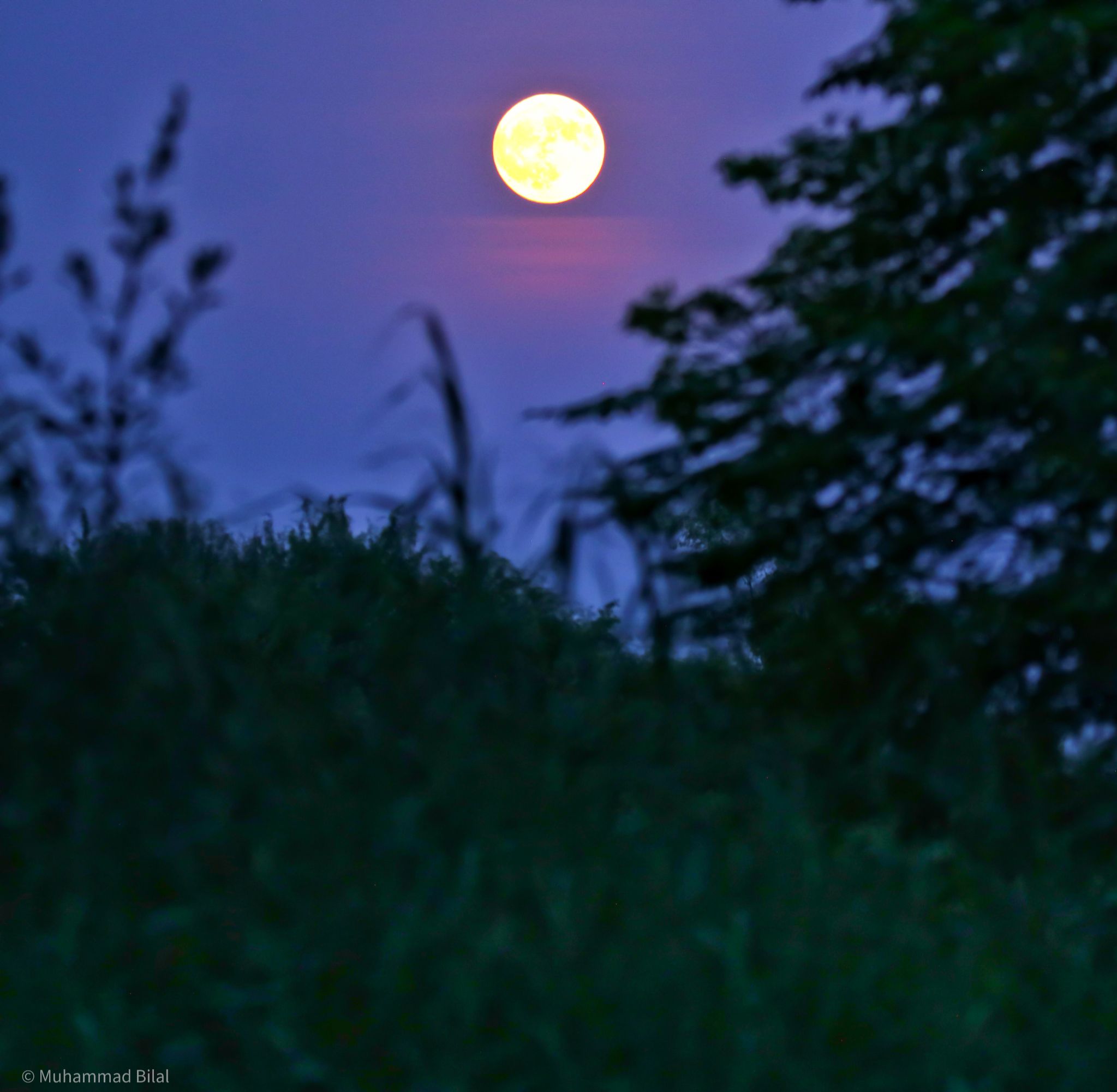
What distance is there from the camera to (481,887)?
4.55 m

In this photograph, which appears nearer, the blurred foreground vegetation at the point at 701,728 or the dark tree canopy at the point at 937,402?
the blurred foreground vegetation at the point at 701,728

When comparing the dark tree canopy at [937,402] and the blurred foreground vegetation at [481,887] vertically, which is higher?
the dark tree canopy at [937,402]

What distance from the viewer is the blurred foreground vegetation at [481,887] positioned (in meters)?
3.77

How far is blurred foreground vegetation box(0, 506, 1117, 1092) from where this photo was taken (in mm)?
3766

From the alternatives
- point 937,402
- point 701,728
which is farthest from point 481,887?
point 937,402

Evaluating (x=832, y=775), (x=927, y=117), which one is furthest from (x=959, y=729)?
(x=927, y=117)

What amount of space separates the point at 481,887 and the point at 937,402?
16.0 ft

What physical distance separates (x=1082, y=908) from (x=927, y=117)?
249 inches

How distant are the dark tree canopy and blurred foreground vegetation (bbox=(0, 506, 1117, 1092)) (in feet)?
4.61

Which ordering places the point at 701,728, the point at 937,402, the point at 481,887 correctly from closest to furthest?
the point at 481,887 → the point at 701,728 → the point at 937,402

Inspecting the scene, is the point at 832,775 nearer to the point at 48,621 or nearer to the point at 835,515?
the point at 835,515

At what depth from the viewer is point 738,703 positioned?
6406mm

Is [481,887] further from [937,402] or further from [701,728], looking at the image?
[937,402]

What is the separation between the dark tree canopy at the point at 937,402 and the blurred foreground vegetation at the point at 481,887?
1.40m
